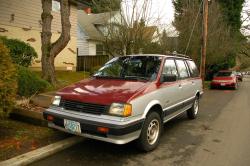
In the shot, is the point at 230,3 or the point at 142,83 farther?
the point at 230,3

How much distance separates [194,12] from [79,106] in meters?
17.1

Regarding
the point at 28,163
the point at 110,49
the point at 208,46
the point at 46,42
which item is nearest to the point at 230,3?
the point at 208,46

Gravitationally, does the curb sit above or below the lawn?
below

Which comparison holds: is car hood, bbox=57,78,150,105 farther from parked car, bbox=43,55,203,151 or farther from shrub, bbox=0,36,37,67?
shrub, bbox=0,36,37,67

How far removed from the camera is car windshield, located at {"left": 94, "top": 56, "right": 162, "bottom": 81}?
5988 mm

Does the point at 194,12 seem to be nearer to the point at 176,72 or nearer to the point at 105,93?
the point at 176,72

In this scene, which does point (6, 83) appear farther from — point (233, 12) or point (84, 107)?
point (233, 12)

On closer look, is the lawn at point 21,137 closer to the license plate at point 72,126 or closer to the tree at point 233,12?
the license plate at point 72,126

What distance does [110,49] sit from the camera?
46.5 feet

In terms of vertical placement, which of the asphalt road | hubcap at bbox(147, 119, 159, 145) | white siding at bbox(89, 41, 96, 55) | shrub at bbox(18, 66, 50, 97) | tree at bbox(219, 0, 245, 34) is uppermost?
tree at bbox(219, 0, 245, 34)

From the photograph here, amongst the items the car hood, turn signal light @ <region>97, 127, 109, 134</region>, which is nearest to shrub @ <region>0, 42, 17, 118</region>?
the car hood

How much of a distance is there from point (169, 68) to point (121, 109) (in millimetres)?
2293

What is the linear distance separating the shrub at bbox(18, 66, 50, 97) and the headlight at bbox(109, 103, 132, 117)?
3.68 metres

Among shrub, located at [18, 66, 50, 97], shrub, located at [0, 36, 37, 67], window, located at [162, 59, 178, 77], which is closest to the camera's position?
window, located at [162, 59, 178, 77]
